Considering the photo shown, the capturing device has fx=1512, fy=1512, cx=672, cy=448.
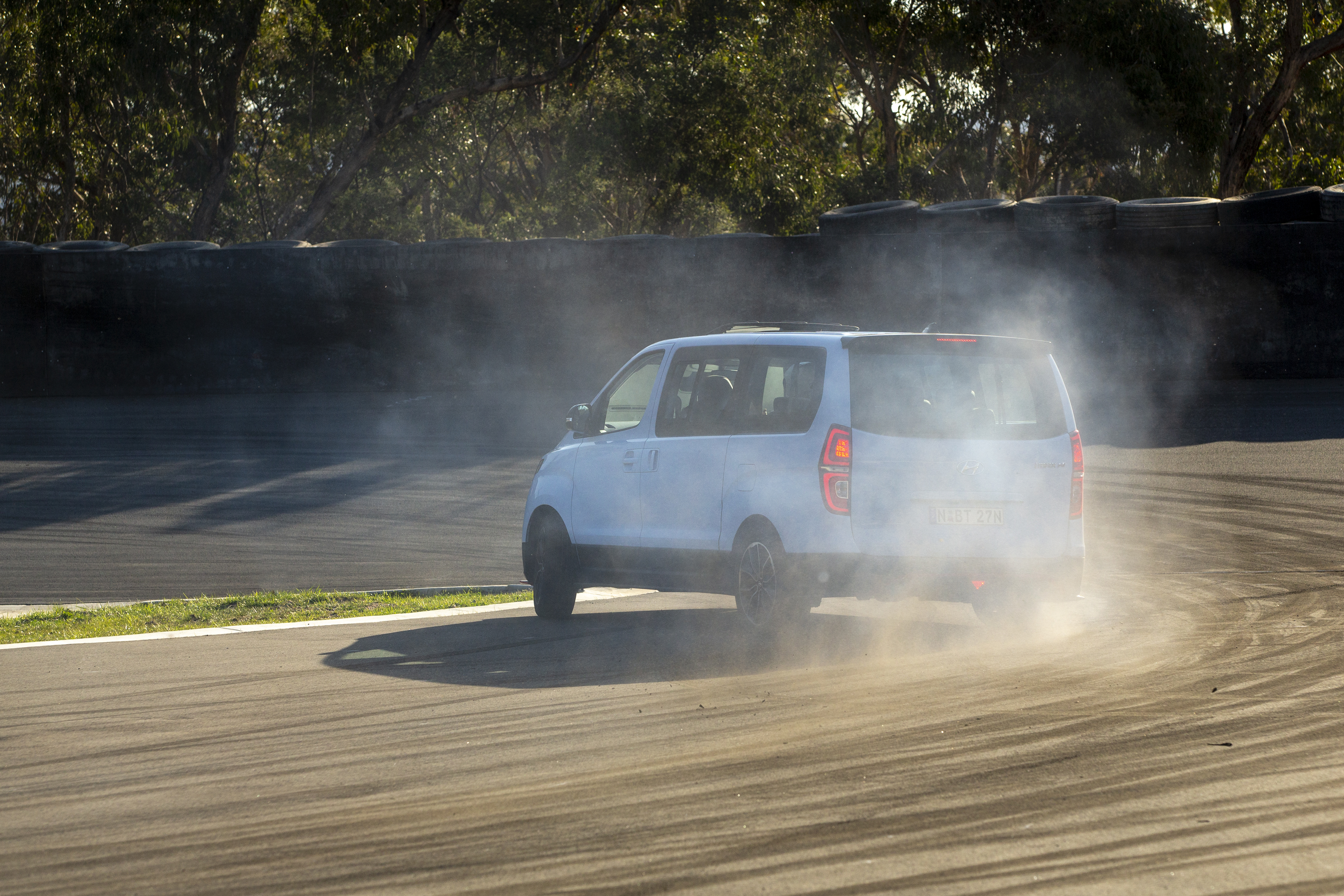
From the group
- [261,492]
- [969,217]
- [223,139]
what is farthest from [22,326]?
[969,217]

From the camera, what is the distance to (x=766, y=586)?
8516 millimetres

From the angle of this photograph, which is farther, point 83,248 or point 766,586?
point 83,248

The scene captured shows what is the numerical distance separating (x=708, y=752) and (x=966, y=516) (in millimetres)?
2955

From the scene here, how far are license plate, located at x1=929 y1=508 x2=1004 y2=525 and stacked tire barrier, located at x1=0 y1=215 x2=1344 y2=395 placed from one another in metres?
12.9

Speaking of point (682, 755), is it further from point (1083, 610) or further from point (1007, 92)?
point (1007, 92)

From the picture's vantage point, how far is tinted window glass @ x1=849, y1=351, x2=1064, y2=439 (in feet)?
27.5

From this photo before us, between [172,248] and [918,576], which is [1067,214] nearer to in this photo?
[172,248]

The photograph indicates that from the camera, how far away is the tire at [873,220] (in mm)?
21891

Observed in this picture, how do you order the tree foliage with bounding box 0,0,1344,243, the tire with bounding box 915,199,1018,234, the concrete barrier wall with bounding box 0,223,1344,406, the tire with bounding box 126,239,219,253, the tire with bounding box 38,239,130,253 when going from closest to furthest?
the tire with bounding box 915,199,1018,234 < the concrete barrier wall with bounding box 0,223,1344,406 < the tire with bounding box 38,239,130,253 < the tire with bounding box 126,239,219,253 < the tree foliage with bounding box 0,0,1344,243

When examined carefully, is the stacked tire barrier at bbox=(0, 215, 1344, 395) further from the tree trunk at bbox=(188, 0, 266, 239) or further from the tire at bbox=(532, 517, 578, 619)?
the tree trunk at bbox=(188, 0, 266, 239)

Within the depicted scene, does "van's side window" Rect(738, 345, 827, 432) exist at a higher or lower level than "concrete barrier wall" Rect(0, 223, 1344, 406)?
lower

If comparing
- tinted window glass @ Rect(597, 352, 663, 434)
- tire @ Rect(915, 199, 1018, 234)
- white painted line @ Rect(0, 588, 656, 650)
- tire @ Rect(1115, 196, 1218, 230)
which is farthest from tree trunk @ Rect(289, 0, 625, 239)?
tinted window glass @ Rect(597, 352, 663, 434)

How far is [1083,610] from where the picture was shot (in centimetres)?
962

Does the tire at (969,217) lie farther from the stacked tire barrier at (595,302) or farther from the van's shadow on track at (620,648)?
the van's shadow on track at (620,648)
